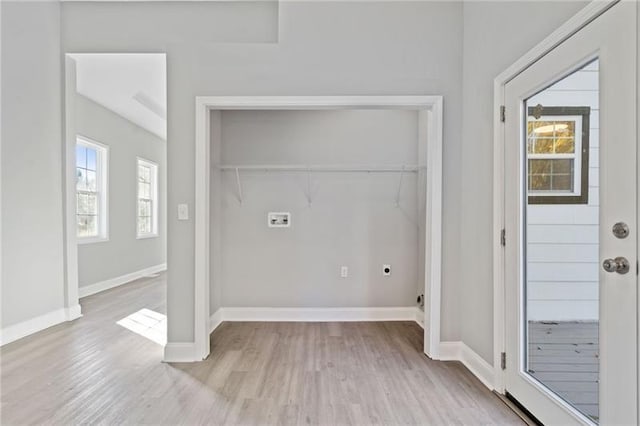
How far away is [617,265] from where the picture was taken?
4.43 feet

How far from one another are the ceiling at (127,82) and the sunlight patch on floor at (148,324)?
259cm

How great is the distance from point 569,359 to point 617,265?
2.18 feet

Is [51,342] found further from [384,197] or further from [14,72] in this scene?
[384,197]

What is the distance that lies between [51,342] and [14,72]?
253 centimetres

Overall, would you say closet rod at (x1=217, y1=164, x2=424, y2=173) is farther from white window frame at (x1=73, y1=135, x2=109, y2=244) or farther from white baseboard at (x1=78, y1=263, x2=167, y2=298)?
white baseboard at (x1=78, y1=263, x2=167, y2=298)

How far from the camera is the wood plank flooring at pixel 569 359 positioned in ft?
5.01

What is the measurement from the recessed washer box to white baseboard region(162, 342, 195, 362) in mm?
1477

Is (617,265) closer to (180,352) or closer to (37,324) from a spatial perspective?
(180,352)

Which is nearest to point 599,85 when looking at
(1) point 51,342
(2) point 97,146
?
(1) point 51,342

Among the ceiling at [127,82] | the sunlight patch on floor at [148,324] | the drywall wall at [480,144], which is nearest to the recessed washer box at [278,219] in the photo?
the sunlight patch on floor at [148,324]

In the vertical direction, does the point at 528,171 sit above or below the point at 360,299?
above

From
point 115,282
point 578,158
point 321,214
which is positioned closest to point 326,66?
point 321,214

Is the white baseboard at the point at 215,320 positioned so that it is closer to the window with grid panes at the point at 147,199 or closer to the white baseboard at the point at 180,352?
the white baseboard at the point at 180,352

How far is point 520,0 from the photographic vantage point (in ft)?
6.54
